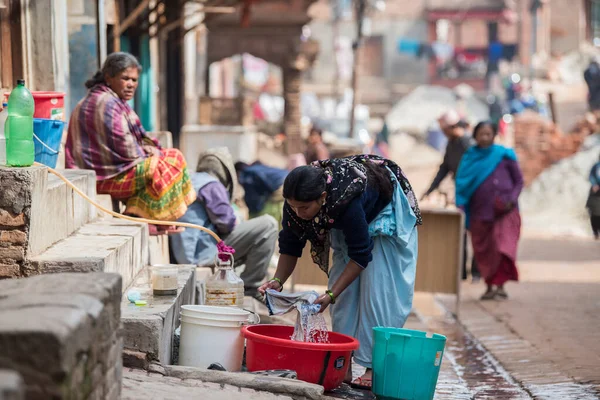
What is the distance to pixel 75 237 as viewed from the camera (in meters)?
5.86

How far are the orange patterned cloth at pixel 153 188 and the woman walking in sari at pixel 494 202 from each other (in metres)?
3.92

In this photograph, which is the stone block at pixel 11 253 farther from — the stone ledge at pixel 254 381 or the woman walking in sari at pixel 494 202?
the woman walking in sari at pixel 494 202

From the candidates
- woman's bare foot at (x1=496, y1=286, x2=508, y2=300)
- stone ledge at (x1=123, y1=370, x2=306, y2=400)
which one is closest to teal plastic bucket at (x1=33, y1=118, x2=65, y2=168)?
stone ledge at (x1=123, y1=370, x2=306, y2=400)

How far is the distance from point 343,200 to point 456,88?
2003 inches

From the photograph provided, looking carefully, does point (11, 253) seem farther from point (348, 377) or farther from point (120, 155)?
point (120, 155)

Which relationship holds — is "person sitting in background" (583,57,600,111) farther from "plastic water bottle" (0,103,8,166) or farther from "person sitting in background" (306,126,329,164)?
"plastic water bottle" (0,103,8,166)

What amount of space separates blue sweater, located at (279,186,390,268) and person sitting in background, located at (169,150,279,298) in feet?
6.66

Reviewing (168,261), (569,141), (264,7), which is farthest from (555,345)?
(569,141)

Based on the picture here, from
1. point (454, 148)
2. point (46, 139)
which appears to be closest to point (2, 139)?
point (46, 139)

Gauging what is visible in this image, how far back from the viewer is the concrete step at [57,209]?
5.10 m

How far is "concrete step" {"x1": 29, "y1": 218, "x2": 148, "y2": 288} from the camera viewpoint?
498 cm

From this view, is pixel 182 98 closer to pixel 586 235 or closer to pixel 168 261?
pixel 586 235

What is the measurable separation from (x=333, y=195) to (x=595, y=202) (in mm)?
12040

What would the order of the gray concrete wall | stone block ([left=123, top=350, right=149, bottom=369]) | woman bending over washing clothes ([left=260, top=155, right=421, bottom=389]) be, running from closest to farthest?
1. stone block ([left=123, top=350, right=149, bottom=369])
2. woman bending over washing clothes ([left=260, top=155, right=421, bottom=389])
3. the gray concrete wall
